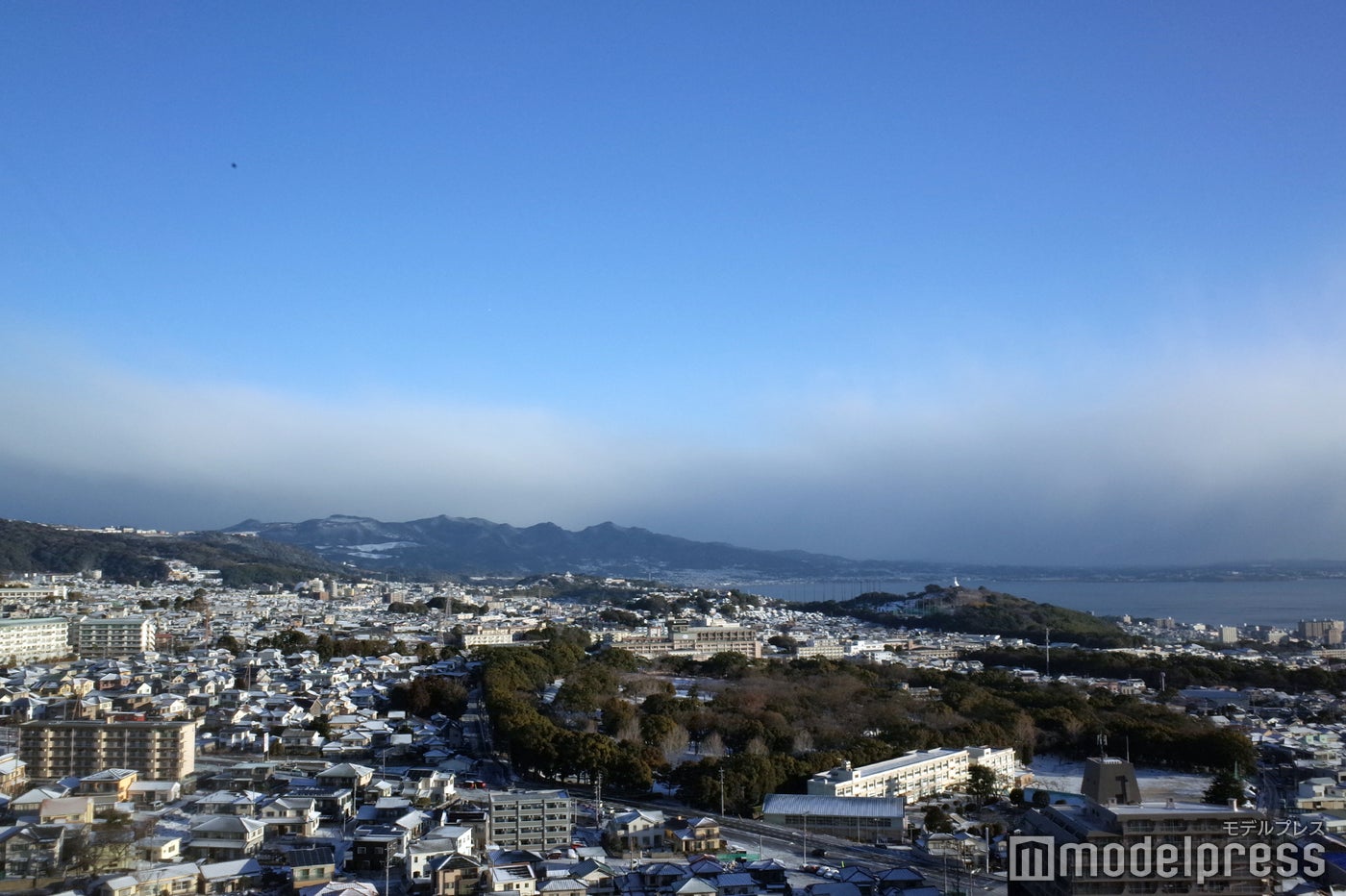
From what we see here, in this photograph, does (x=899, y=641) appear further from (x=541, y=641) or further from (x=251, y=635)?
(x=251, y=635)

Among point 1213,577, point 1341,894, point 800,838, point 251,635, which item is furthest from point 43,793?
point 1213,577

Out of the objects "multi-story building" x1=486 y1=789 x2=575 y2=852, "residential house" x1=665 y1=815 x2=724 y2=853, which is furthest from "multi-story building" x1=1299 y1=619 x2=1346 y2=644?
"multi-story building" x1=486 y1=789 x2=575 y2=852

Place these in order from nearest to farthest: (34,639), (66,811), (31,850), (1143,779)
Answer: (31,850) < (66,811) < (1143,779) < (34,639)

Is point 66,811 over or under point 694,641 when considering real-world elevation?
over

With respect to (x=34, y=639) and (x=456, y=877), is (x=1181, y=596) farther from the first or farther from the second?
(x=456, y=877)

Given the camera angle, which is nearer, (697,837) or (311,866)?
(311,866)

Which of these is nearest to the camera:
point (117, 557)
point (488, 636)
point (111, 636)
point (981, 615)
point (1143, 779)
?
point (1143, 779)

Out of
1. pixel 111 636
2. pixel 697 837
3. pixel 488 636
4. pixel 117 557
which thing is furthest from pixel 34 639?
pixel 117 557

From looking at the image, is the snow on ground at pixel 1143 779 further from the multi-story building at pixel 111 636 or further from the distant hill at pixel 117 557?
the distant hill at pixel 117 557
